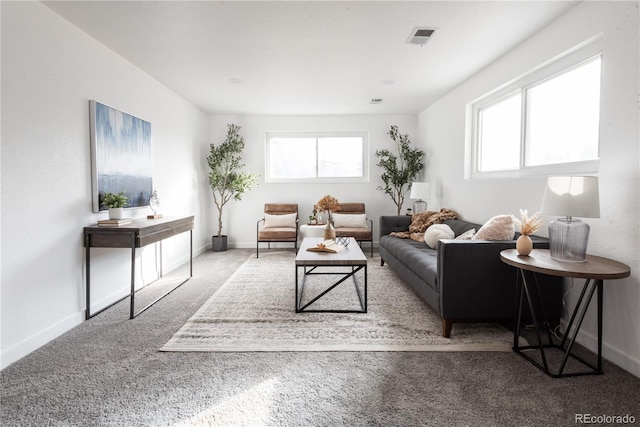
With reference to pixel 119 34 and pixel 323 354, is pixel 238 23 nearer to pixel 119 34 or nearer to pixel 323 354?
pixel 119 34

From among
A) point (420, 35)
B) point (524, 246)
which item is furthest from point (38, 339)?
point (420, 35)

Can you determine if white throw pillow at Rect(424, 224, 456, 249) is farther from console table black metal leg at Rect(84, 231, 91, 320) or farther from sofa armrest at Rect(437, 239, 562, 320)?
console table black metal leg at Rect(84, 231, 91, 320)

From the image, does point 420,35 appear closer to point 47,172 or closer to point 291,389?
point 291,389

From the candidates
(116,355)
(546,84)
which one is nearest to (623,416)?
(546,84)

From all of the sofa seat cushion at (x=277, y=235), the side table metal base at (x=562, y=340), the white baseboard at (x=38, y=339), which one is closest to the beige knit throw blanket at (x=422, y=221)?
the sofa seat cushion at (x=277, y=235)

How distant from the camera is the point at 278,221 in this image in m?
6.17

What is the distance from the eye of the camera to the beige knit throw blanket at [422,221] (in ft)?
15.0

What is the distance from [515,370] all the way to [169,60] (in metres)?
4.04

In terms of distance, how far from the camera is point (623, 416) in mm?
1712

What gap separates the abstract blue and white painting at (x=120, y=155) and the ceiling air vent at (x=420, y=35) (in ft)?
9.23

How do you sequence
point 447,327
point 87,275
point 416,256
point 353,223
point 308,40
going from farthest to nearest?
1. point 353,223
2. point 416,256
3. point 308,40
4. point 87,275
5. point 447,327

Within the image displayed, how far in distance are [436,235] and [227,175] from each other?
3.82m

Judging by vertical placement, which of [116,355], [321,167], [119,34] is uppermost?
[119,34]

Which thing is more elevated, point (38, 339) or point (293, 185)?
point (293, 185)
